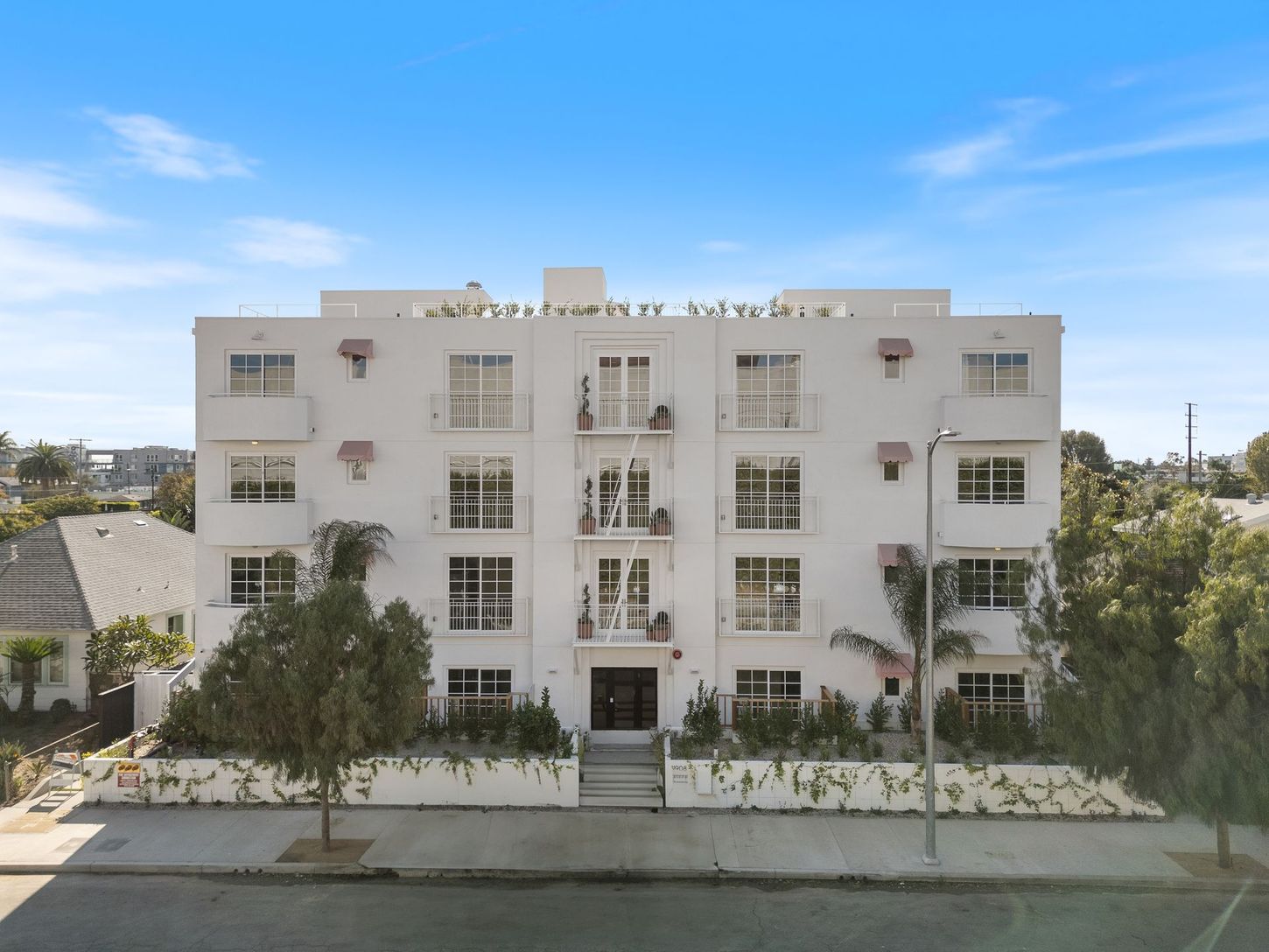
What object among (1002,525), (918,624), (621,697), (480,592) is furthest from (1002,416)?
(480,592)

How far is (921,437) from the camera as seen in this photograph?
24109 millimetres

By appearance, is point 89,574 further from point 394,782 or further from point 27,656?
point 394,782

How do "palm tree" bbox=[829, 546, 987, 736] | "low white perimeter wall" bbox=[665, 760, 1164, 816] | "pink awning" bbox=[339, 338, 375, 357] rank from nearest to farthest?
1. "low white perimeter wall" bbox=[665, 760, 1164, 816]
2. "palm tree" bbox=[829, 546, 987, 736]
3. "pink awning" bbox=[339, 338, 375, 357]

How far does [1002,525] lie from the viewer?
23.2m

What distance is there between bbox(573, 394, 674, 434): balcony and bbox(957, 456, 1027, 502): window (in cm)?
835

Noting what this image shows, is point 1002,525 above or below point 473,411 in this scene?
below

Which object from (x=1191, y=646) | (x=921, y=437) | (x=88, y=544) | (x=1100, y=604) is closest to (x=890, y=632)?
(x=921, y=437)

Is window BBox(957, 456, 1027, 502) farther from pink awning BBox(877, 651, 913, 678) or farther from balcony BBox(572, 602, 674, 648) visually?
balcony BBox(572, 602, 674, 648)

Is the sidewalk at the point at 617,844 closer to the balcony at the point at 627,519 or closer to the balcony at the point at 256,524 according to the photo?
the balcony at the point at 256,524

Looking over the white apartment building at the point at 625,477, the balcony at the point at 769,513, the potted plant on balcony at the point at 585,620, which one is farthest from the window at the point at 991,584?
the potted plant on balcony at the point at 585,620

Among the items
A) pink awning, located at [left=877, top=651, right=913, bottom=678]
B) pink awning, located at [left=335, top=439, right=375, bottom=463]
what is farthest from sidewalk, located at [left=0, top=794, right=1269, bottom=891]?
pink awning, located at [left=335, top=439, right=375, bottom=463]

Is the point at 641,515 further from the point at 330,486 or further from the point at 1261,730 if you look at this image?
the point at 1261,730

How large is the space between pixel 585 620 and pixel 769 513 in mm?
5918

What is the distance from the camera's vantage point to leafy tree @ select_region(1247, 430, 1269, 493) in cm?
6781
